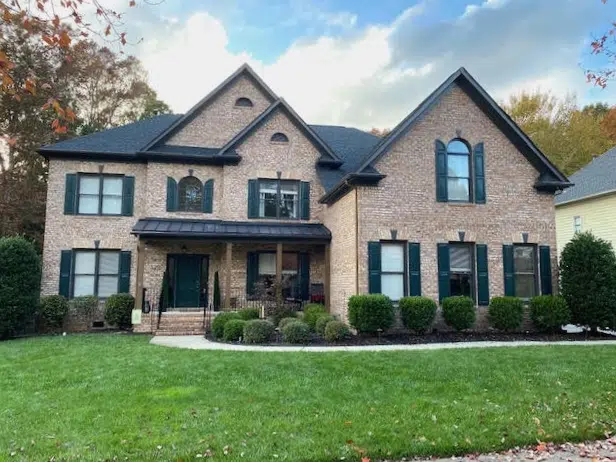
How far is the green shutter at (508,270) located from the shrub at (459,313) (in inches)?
65.6

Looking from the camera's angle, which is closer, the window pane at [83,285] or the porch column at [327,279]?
the porch column at [327,279]

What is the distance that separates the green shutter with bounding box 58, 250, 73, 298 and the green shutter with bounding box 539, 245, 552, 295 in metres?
16.1

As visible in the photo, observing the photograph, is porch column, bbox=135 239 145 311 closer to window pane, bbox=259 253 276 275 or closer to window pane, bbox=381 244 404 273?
window pane, bbox=259 253 276 275

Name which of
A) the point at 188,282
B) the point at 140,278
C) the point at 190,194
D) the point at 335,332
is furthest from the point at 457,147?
the point at 140,278

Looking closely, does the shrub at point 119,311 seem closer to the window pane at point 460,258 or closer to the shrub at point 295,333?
the shrub at point 295,333

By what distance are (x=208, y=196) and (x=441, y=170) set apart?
28.6 ft

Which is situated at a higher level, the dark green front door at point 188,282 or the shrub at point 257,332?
the dark green front door at point 188,282

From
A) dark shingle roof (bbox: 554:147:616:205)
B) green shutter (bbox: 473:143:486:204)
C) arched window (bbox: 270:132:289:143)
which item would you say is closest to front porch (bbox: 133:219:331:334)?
arched window (bbox: 270:132:289:143)

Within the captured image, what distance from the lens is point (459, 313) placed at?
1270 centimetres

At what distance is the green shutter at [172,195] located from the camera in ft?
55.6

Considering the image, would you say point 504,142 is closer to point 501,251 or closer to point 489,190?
point 489,190

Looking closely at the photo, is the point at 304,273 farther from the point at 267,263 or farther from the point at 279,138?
the point at 279,138

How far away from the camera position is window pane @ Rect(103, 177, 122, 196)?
56.0 feet

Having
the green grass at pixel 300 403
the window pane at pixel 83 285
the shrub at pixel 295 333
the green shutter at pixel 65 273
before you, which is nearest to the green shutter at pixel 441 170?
the green grass at pixel 300 403
